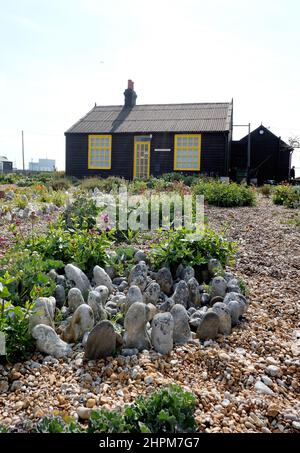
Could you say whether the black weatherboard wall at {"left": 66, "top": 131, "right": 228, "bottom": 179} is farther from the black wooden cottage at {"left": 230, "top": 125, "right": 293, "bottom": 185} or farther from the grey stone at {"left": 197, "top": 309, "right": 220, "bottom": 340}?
the grey stone at {"left": 197, "top": 309, "right": 220, "bottom": 340}

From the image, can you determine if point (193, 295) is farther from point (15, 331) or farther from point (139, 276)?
point (15, 331)

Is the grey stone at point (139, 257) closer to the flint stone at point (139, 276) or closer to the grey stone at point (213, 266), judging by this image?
the flint stone at point (139, 276)

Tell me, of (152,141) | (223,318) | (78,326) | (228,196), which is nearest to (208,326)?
(223,318)

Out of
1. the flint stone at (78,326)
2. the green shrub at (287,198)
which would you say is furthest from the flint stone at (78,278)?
the green shrub at (287,198)

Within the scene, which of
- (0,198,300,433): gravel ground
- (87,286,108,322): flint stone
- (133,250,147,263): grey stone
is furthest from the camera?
(133,250,147,263): grey stone

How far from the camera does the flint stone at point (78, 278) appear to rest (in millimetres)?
3365

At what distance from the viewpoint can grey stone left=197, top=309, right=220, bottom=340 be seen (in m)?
2.87

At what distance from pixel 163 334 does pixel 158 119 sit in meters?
17.2

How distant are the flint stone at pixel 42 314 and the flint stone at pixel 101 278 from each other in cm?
75

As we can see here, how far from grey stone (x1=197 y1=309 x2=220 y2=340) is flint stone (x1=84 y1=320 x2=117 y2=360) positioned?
0.71 meters

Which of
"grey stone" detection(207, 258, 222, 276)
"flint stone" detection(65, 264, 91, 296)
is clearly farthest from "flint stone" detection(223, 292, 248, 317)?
"flint stone" detection(65, 264, 91, 296)

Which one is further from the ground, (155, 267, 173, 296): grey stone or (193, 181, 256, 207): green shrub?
(193, 181, 256, 207): green shrub

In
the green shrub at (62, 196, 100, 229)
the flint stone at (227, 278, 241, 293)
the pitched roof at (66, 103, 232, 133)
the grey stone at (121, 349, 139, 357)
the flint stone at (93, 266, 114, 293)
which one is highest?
the pitched roof at (66, 103, 232, 133)
